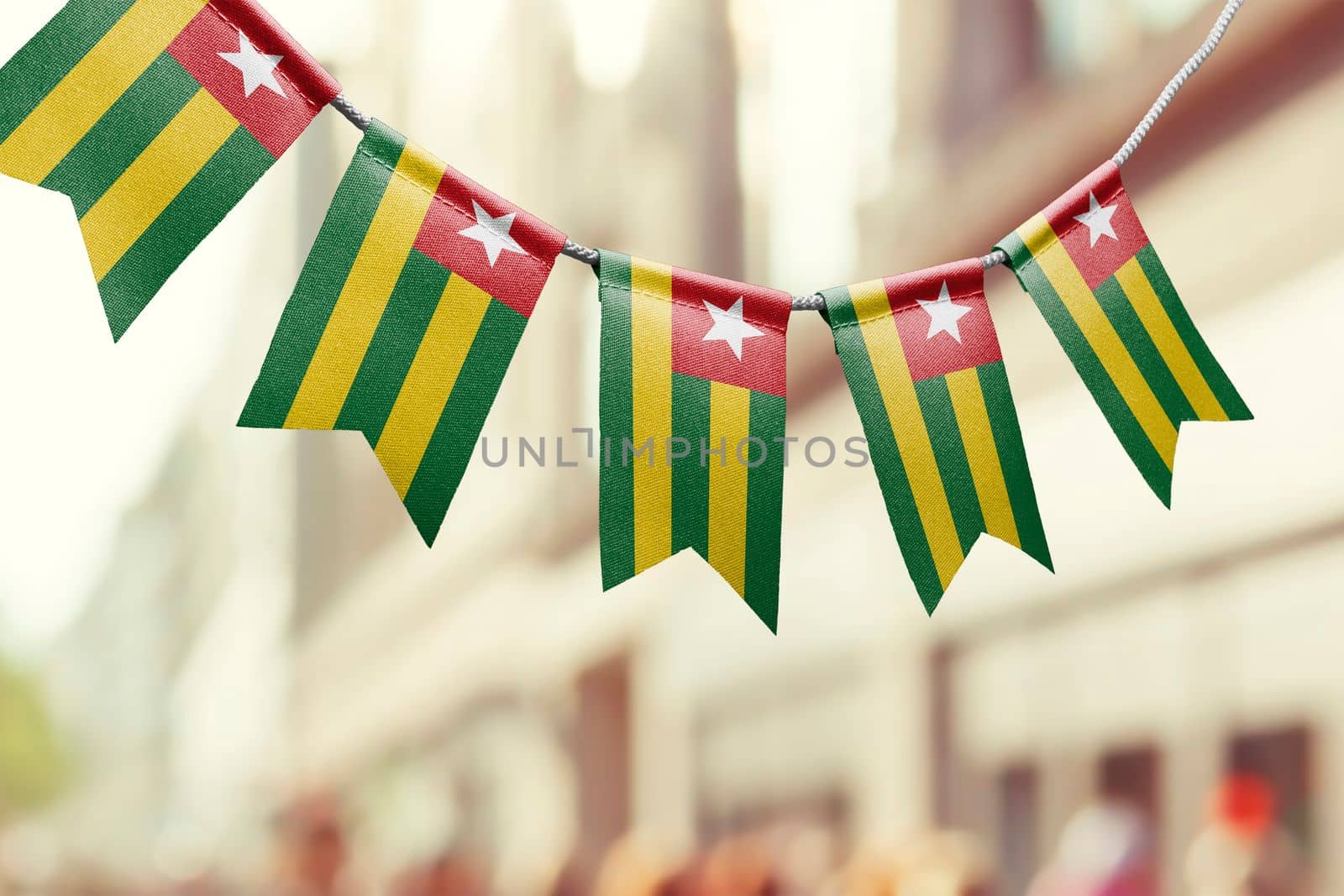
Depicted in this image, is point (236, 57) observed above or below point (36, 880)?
above

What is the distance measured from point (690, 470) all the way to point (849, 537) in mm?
2793

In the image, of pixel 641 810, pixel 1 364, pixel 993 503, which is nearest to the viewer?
pixel 993 503

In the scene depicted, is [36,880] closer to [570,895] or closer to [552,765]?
[552,765]

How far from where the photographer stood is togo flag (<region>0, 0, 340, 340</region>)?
0.94 m

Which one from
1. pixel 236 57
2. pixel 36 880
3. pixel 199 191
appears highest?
pixel 236 57

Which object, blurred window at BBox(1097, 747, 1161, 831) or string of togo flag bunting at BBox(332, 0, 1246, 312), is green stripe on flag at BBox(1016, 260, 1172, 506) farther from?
blurred window at BBox(1097, 747, 1161, 831)

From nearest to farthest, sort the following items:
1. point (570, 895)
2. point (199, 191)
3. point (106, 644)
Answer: point (199, 191), point (570, 895), point (106, 644)

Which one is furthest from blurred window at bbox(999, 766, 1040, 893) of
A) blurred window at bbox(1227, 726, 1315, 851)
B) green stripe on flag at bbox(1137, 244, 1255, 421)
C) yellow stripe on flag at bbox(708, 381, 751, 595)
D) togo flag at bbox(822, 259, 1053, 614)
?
yellow stripe on flag at bbox(708, 381, 751, 595)

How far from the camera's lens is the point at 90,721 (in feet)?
68.6

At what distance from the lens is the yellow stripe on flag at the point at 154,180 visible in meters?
0.95

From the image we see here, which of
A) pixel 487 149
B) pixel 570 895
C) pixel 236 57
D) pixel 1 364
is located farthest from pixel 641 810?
pixel 1 364

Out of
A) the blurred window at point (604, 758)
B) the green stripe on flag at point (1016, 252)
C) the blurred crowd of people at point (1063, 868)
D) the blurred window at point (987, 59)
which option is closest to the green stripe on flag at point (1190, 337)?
the green stripe on flag at point (1016, 252)

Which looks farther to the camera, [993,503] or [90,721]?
[90,721]

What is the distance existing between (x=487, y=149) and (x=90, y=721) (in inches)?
658
